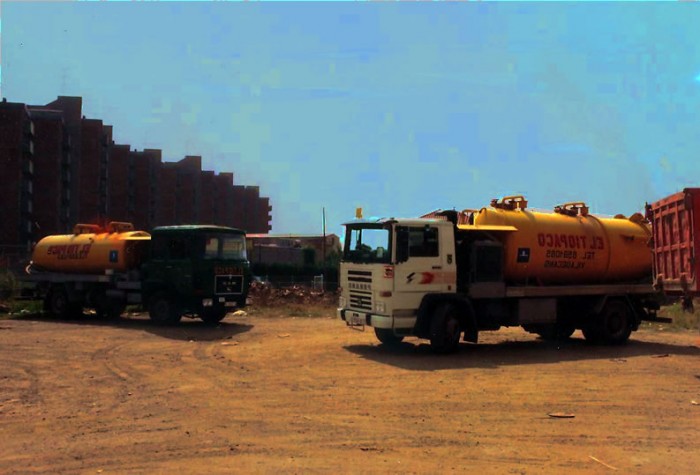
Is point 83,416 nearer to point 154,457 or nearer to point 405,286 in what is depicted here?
point 154,457

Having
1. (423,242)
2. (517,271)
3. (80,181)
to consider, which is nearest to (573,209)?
(517,271)

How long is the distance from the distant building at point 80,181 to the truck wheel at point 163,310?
35812 mm

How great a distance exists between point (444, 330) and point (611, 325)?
518 centimetres

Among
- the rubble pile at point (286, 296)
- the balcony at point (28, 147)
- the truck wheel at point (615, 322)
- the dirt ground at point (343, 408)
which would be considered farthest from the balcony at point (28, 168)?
the truck wheel at point (615, 322)

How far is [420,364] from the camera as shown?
38.6ft

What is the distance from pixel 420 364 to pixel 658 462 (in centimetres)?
607

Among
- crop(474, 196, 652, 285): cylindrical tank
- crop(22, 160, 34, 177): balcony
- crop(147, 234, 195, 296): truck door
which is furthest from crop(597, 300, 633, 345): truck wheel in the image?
crop(22, 160, 34, 177): balcony

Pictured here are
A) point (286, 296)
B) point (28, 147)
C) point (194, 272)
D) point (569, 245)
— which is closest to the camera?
point (569, 245)

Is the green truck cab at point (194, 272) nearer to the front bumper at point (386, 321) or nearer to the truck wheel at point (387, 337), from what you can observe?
the truck wheel at point (387, 337)

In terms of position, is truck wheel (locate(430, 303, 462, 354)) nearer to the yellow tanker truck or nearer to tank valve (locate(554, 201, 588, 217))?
the yellow tanker truck

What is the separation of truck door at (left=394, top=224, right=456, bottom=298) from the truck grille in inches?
27.4

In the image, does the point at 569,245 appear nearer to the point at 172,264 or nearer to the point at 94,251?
the point at 172,264

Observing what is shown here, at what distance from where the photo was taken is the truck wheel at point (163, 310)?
18.6 meters

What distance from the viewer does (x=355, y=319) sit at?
518 inches
